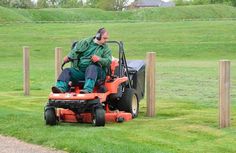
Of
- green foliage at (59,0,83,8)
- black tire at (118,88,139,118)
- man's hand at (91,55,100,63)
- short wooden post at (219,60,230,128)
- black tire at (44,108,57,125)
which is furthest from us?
green foliage at (59,0,83,8)

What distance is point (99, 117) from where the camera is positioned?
10.8 metres

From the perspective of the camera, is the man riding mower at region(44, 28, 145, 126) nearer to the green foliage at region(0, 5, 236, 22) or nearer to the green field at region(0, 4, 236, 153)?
the green field at region(0, 4, 236, 153)

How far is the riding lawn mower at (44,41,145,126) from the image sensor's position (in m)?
10.8

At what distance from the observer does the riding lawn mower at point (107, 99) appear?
10766mm

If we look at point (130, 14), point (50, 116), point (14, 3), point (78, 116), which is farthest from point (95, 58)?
point (14, 3)

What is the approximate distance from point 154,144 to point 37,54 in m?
33.4

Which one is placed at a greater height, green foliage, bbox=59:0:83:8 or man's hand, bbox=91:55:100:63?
green foliage, bbox=59:0:83:8

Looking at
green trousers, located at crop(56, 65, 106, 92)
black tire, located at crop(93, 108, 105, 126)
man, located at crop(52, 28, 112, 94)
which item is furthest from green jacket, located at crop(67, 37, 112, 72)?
black tire, located at crop(93, 108, 105, 126)

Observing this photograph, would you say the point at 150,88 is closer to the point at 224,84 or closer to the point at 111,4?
the point at 224,84

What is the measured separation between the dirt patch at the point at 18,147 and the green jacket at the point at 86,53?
6.93 feet

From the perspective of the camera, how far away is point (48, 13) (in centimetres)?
7819

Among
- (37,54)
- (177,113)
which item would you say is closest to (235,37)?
(37,54)

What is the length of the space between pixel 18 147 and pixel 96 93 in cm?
213

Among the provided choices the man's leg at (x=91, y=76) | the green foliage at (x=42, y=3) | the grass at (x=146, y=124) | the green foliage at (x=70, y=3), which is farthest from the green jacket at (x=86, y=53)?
the green foliage at (x=70, y=3)
